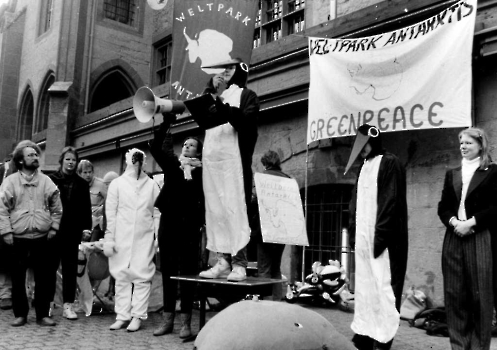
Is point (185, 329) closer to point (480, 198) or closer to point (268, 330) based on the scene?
point (480, 198)

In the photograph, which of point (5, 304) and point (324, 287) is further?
point (324, 287)

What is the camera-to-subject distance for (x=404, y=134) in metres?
7.73

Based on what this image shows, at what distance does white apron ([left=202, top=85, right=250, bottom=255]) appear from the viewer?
468 cm

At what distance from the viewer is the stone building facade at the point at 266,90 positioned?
7273 mm

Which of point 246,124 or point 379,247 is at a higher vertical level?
point 246,124

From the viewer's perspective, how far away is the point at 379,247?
14.9 feet

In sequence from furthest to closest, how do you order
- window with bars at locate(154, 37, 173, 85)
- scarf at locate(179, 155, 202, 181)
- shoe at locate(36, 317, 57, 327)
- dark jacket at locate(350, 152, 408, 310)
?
window with bars at locate(154, 37, 173, 85) → shoe at locate(36, 317, 57, 327) → scarf at locate(179, 155, 202, 181) → dark jacket at locate(350, 152, 408, 310)

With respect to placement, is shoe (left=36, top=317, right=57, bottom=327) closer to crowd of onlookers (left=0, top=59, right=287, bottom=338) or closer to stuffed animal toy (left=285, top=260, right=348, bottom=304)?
crowd of onlookers (left=0, top=59, right=287, bottom=338)

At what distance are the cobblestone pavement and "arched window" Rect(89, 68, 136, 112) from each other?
43.5 feet

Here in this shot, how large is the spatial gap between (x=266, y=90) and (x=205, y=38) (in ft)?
5.15

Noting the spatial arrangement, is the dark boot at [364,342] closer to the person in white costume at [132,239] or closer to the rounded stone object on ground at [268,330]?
the person in white costume at [132,239]

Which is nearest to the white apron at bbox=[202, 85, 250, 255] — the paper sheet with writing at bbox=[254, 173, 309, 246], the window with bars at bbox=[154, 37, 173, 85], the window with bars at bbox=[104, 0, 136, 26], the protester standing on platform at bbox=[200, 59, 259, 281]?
the protester standing on platform at bbox=[200, 59, 259, 281]

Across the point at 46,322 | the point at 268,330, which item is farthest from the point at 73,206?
the point at 268,330

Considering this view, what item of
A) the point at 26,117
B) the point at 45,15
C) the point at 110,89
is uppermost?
the point at 45,15
